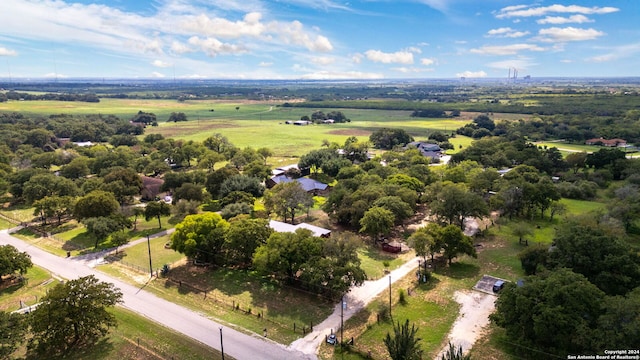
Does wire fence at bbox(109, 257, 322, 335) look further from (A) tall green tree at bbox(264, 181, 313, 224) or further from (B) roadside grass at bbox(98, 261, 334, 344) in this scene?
(A) tall green tree at bbox(264, 181, 313, 224)

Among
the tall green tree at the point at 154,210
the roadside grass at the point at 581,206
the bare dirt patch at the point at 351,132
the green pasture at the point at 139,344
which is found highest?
the bare dirt patch at the point at 351,132

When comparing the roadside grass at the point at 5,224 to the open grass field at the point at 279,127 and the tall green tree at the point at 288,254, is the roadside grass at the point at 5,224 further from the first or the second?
the open grass field at the point at 279,127

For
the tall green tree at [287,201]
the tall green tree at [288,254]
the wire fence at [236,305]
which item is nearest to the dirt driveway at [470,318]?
the wire fence at [236,305]

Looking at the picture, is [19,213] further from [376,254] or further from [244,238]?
[376,254]

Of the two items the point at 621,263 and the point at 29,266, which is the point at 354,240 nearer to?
the point at 621,263

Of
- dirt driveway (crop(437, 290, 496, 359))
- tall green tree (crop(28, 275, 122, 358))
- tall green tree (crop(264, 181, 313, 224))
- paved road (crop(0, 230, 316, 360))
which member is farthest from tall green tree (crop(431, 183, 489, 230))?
tall green tree (crop(28, 275, 122, 358))

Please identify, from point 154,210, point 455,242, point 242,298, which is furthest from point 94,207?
point 455,242

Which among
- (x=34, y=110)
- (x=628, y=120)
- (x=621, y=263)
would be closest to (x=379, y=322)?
(x=621, y=263)
